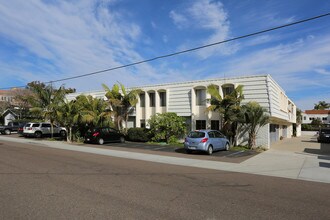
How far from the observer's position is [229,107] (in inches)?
784

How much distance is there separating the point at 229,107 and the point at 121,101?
11340 millimetres

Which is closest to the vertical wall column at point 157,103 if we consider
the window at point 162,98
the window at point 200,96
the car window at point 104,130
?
the window at point 162,98

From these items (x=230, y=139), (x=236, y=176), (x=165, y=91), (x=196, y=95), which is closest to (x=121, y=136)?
(x=165, y=91)

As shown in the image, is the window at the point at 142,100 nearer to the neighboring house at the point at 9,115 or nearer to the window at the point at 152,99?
the window at the point at 152,99

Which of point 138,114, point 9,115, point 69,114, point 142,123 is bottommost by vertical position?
point 142,123

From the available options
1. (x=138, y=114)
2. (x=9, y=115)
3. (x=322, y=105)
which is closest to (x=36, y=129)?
(x=138, y=114)

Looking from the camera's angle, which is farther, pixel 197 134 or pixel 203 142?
pixel 197 134

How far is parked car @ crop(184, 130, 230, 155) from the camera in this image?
16.2 m

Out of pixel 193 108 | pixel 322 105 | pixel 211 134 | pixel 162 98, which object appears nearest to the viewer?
pixel 211 134

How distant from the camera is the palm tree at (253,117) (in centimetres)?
1923

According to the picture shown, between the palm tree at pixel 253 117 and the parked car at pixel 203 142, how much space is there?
3.22 metres

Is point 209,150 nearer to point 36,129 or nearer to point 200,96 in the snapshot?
point 200,96

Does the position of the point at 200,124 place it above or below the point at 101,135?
above

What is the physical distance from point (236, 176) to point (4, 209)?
7.23m
